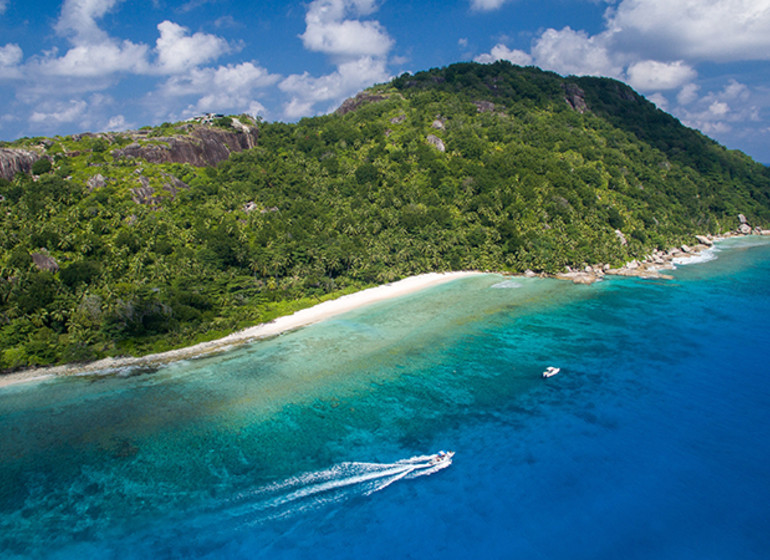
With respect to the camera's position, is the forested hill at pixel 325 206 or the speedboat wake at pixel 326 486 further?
the forested hill at pixel 325 206

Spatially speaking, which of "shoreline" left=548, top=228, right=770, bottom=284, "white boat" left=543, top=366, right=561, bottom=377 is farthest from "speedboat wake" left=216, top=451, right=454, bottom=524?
"shoreline" left=548, top=228, right=770, bottom=284

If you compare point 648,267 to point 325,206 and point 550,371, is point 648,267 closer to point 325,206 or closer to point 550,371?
point 550,371

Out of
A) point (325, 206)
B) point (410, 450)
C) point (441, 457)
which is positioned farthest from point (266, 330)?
point (325, 206)

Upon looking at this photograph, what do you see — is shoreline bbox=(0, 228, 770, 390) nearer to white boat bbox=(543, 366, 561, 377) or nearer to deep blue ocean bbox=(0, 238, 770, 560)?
deep blue ocean bbox=(0, 238, 770, 560)

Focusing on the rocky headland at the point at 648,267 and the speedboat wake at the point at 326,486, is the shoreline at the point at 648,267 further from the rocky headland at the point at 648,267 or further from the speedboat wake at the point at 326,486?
the speedboat wake at the point at 326,486

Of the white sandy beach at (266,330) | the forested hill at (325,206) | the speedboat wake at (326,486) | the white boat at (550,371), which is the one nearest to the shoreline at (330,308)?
the white sandy beach at (266,330)

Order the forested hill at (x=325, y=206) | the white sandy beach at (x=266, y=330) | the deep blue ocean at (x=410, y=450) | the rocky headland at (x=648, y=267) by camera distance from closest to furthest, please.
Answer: the deep blue ocean at (x=410, y=450) < the white sandy beach at (x=266, y=330) < the forested hill at (x=325, y=206) < the rocky headland at (x=648, y=267)

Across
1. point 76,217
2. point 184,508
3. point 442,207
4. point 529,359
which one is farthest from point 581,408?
point 76,217
